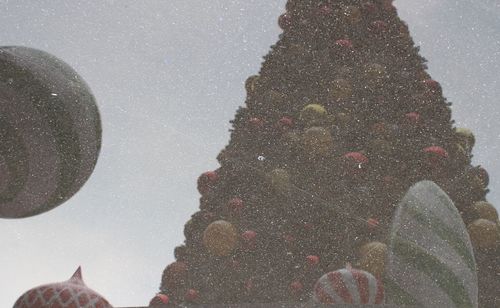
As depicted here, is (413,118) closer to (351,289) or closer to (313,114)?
(313,114)

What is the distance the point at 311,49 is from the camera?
988 cm

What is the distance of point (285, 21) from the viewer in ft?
33.8

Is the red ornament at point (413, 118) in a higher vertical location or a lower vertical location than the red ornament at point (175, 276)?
higher

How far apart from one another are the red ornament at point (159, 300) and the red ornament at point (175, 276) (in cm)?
19

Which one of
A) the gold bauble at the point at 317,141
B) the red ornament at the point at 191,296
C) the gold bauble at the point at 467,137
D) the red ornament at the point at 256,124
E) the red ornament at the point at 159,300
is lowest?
the red ornament at the point at 159,300

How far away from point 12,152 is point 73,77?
57cm

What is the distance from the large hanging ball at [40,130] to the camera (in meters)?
3.07

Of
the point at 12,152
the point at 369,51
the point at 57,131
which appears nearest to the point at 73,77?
the point at 57,131

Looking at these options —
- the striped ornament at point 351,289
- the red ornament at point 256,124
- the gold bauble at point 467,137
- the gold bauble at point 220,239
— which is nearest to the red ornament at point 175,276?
the gold bauble at point 220,239

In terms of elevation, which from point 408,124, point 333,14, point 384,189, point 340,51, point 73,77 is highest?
point 333,14

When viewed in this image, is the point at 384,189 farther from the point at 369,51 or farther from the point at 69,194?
the point at 69,194

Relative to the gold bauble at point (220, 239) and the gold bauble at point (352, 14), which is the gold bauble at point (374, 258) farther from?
the gold bauble at point (352, 14)

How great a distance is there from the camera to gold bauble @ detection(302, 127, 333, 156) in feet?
26.5

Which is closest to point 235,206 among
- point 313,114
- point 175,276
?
point 175,276
